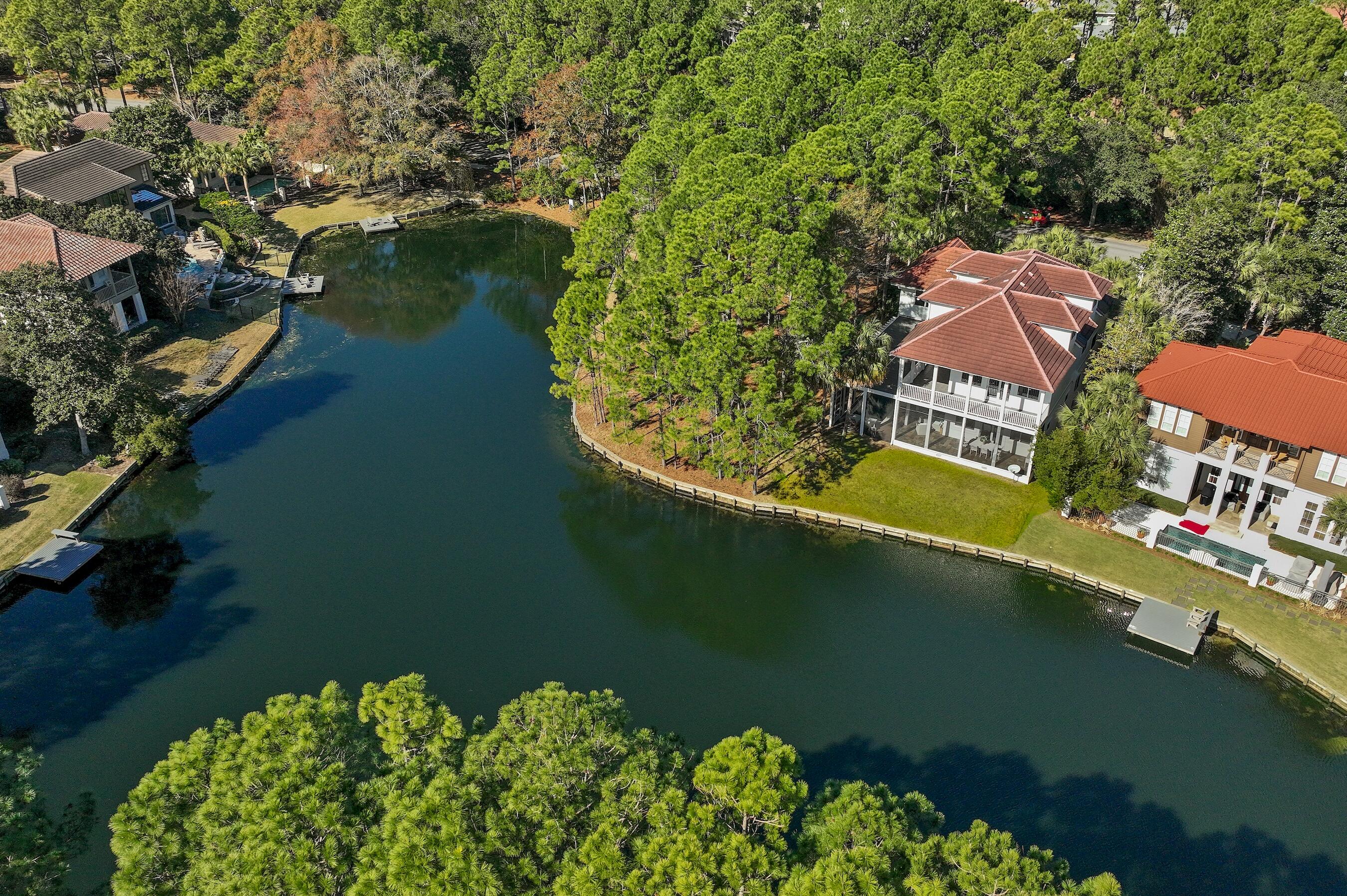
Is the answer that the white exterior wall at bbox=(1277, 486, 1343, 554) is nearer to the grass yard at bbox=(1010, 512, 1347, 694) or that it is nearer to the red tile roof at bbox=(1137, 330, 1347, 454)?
the red tile roof at bbox=(1137, 330, 1347, 454)

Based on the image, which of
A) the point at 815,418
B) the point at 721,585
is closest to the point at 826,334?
the point at 815,418

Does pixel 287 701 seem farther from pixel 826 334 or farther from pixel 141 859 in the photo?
pixel 826 334

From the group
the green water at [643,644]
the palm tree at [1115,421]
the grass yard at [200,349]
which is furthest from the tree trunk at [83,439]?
the palm tree at [1115,421]

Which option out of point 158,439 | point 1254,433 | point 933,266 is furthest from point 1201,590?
point 158,439

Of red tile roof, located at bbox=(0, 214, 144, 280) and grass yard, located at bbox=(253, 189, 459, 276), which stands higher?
red tile roof, located at bbox=(0, 214, 144, 280)

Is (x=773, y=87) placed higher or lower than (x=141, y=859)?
higher

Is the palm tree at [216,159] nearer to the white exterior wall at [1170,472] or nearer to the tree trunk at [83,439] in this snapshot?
the tree trunk at [83,439]

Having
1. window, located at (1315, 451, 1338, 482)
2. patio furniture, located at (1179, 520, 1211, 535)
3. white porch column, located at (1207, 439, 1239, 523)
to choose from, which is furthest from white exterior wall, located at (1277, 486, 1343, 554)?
patio furniture, located at (1179, 520, 1211, 535)
